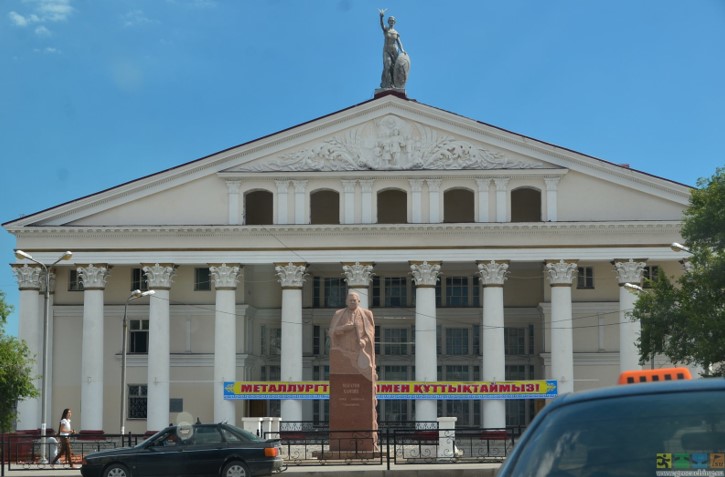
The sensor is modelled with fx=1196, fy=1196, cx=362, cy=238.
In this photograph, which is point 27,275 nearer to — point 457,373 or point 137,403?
point 137,403

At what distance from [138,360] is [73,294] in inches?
179

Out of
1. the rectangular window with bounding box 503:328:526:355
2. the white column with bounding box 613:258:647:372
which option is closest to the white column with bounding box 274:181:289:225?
the rectangular window with bounding box 503:328:526:355

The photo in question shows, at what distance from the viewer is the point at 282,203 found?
55344mm

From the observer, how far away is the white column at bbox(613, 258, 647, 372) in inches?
2112

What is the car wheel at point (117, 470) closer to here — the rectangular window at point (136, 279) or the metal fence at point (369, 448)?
the metal fence at point (369, 448)

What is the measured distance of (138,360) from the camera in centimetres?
5881

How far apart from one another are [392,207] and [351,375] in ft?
91.2

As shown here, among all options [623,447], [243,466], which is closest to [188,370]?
[243,466]

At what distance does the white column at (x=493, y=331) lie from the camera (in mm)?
52938

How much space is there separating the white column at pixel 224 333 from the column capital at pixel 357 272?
5.05 meters

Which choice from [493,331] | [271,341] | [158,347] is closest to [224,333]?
[158,347]

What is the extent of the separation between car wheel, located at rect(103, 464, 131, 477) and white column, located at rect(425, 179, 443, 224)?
98.8 ft

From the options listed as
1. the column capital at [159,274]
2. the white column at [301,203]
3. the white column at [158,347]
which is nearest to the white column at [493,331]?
the white column at [301,203]

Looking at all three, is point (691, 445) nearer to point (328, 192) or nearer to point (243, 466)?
point (243, 466)
